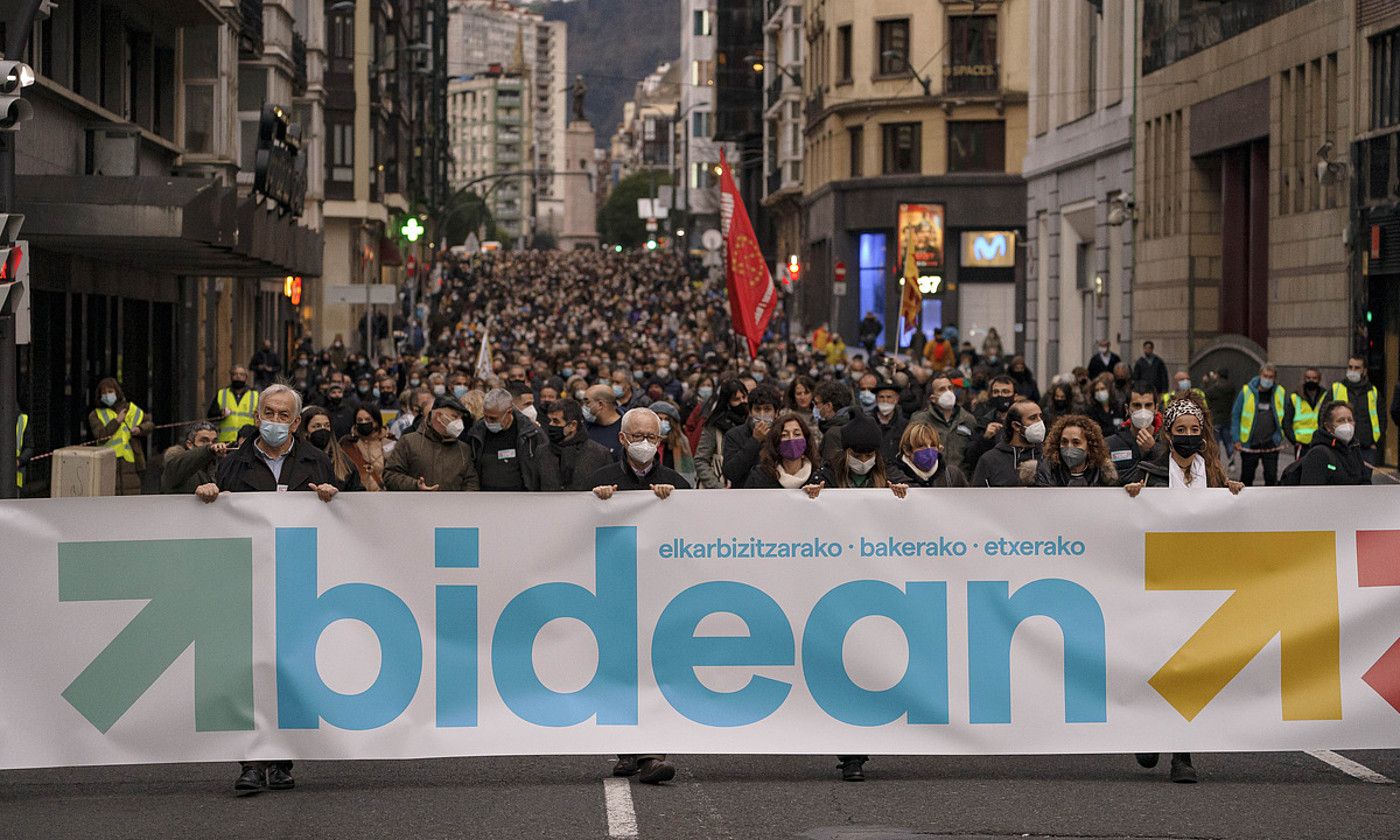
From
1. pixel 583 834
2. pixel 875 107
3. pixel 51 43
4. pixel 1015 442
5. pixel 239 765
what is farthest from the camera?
pixel 875 107

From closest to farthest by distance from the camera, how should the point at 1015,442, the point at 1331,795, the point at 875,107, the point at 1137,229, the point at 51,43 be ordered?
1. the point at 1331,795
2. the point at 1015,442
3. the point at 51,43
4. the point at 1137,229
5. the point at 875,107

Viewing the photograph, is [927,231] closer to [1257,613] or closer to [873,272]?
[873,272]

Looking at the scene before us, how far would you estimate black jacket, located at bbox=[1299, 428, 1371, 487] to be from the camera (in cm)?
1433

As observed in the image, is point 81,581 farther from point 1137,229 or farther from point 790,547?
point 1137,229

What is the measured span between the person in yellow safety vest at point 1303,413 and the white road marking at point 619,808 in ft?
48.8

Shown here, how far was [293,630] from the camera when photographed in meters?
9.64

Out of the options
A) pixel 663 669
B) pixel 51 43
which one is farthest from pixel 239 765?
pixel 51 43

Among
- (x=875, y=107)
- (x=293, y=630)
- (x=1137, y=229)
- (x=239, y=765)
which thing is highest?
(x=875, y=107)

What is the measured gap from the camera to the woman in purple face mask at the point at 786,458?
11.1 m

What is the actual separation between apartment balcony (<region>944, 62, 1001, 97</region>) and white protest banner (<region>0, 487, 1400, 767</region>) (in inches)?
2368

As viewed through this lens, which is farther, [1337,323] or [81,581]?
[1337,323]

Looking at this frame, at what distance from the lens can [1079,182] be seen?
46.2m

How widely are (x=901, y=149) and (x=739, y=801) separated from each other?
2481 inches

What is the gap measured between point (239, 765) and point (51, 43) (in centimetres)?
1782
